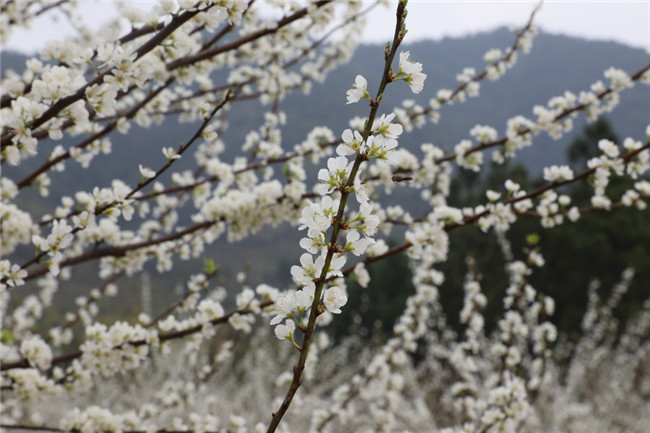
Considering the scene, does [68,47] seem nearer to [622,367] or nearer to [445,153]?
[445,153]

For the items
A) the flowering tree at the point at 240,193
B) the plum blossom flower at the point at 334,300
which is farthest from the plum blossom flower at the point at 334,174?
the plum blossom flower at the point at 334,300

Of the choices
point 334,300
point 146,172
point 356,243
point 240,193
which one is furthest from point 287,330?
point 240,193

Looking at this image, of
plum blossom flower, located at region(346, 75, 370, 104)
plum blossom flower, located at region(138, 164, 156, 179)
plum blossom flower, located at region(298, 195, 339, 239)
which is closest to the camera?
plum blossom flower, located at region(298, 195, 339, 239)

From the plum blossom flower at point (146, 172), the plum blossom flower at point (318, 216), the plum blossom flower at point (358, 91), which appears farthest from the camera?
the plum blossom flower at point (146, 172)

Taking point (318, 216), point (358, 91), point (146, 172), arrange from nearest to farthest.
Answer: point (318, 216) < point (358, 91) < point (146, 172)

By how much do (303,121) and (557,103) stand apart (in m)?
115

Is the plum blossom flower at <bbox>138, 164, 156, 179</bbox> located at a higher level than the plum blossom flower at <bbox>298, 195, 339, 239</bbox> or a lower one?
higher

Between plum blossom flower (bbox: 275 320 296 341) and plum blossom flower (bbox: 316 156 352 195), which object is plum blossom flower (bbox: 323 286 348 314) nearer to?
plum blossom flower (bbox: 275 320 296 341)

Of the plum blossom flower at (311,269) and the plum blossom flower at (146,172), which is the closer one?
the plum blossom flower at (311,269)

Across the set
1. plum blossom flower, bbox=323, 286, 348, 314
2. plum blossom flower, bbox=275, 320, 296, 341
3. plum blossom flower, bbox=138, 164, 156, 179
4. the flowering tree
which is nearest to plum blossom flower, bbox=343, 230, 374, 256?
the flowering tree

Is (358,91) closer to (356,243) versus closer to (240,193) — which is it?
(356,243)

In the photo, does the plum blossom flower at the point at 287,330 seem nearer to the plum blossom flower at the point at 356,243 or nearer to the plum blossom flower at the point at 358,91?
the plum blossom flower at the point at 356,243

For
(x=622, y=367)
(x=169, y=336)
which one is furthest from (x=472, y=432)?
(x=622, y=367)

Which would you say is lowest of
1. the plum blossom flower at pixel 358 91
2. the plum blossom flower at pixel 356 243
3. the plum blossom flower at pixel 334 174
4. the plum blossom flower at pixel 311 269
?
the plum blossom flower at pixel 311 269
